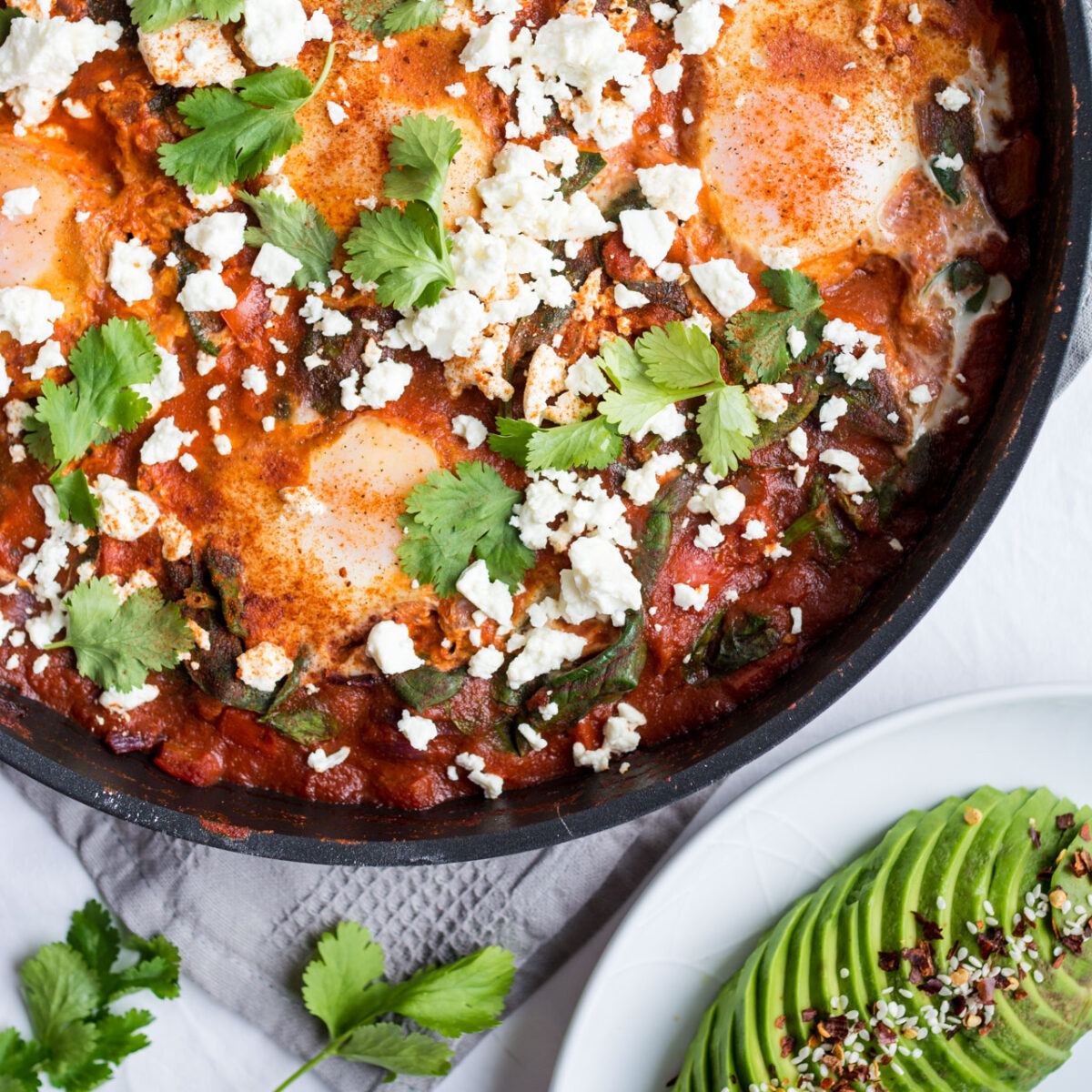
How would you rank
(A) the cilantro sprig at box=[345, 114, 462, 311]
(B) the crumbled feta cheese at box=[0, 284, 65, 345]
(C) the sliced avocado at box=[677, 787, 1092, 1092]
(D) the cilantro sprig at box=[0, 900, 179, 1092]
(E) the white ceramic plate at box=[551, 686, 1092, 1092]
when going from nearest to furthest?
(A) the cilantro sprig at box=[345, 114, 462, 311], (B) the crumbled feta cheese at box=[0, 284, 65, 345], (C) the sliced avocado at box=[677, 787, 1092, 1092], (E) the white ceramic plate at box=[551, 686, 1092, 1092], (D) the cilantro sprig at box=[0, 900, 179, 1092]

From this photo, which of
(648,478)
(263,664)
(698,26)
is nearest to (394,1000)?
(263,664)

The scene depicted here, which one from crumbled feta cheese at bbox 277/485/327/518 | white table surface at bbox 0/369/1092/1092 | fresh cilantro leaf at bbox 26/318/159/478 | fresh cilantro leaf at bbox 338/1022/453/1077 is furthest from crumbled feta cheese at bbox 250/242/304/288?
fresh cilantro leaf at bbox 338/1022/453/1077

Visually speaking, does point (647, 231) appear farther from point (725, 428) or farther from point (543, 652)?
point (543, 652)

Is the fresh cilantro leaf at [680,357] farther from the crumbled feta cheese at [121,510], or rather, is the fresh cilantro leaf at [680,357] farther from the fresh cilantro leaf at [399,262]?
the crumbled feta cheese at [121,510]

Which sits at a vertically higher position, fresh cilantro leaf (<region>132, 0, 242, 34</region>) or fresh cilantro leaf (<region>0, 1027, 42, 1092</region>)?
fresh cilantro leaf (<region>132, 0, 242, 34</region>)

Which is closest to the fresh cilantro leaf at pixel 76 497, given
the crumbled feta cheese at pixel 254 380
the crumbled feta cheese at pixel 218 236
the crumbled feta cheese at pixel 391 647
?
the crumbled feta cheese at pixel 254 380

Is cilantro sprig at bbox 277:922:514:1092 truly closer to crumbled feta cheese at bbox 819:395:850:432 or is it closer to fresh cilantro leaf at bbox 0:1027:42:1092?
fresh cilantro leaf at bbox 0:1027:42:1092
